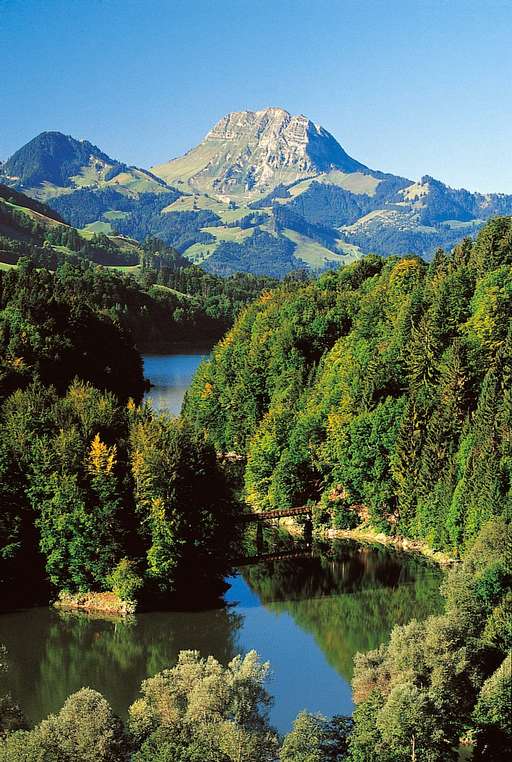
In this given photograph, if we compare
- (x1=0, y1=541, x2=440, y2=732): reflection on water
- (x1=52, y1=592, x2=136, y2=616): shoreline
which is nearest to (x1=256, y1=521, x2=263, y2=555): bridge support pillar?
(x1=0, y1=541, x2=440, y2=732): reflection on water

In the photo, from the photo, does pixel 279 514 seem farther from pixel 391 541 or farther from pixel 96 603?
pixel 96 603

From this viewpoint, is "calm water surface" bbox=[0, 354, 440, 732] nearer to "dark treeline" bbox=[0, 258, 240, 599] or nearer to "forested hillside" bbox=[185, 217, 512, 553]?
"dark treeline" bbox=[0, 258, 240, 599]

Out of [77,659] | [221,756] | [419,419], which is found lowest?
[77,659]

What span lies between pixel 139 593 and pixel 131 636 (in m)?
3.12

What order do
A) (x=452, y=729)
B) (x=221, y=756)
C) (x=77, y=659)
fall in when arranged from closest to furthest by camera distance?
1. (x=221, y=756)
2. (x=452, y=729)
3. (x=77, y=659)

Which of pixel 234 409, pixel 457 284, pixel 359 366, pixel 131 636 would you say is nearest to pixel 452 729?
pixel 131 636

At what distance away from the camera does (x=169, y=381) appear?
15812cm

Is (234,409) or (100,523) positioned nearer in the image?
(100,523)

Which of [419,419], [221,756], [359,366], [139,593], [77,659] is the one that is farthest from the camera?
[359,366]

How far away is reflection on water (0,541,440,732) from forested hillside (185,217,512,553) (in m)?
7.08

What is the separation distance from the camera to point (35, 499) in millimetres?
60094

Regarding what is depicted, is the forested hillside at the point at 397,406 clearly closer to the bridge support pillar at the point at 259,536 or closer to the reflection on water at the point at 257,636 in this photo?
the bridge support pillar at the point at 259,536

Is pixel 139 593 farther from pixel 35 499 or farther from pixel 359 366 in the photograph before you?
pixel 359 366

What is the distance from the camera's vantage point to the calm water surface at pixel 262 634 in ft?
161
